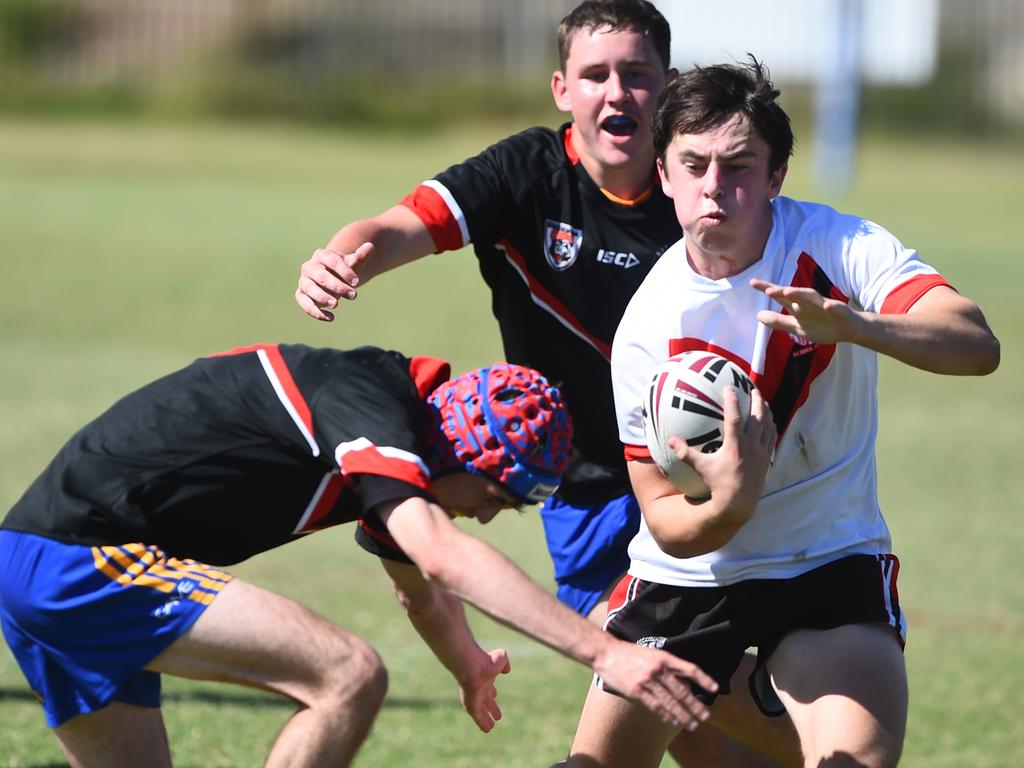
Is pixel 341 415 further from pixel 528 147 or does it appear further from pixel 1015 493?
pixel 1015 493

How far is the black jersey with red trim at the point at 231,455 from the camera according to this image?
414 cm

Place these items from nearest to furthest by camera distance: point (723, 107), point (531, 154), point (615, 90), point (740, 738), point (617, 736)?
point (723, 107) < point (617, 736) < point (740, 738) < point (615, 90) < point (531, 154)

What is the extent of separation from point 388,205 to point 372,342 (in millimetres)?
10818

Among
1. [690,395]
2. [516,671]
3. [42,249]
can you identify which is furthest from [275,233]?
[690,395]

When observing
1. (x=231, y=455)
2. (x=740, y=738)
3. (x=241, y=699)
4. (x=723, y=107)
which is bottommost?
(x=241, y=699)

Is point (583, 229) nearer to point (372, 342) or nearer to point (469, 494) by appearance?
point (469, 494)

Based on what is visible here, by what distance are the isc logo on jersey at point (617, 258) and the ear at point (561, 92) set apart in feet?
1.79

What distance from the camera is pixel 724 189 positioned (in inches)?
165

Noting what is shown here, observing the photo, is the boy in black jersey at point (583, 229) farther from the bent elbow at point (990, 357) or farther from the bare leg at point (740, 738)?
the bent elbow at point (990, 357)

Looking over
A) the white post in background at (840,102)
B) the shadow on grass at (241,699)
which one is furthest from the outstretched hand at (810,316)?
the white post in background at (840,102)

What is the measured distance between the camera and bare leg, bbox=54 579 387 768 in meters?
4.05

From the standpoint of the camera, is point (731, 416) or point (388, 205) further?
point (388, 205)

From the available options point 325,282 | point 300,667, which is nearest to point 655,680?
point 300,667

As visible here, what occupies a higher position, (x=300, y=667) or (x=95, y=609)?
(x=95, y=609)
